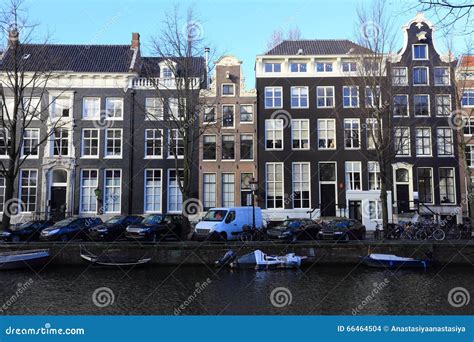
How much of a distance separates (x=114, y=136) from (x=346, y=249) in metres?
23.0

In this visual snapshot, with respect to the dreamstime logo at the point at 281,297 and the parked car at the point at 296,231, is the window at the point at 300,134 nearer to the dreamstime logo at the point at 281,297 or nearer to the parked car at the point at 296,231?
the parked car at the point at 296,231

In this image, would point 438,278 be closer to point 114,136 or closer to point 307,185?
point 307,185

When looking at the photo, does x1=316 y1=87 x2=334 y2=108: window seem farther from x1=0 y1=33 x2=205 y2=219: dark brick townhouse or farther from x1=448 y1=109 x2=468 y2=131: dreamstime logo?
x1=0 y1=33 x2=205 y2=219: dark brick townhouse

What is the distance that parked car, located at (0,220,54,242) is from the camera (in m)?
23.4

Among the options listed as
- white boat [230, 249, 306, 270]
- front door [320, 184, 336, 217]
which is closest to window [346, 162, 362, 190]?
front door [320, 184, 336, 217]

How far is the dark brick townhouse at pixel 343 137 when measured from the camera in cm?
3475

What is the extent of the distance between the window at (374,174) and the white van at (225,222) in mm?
14476

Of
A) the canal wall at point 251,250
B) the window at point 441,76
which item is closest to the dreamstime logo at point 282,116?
the window at point 441,76

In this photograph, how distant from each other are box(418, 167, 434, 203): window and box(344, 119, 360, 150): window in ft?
19.1

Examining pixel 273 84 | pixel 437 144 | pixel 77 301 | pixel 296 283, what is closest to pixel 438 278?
pixel 296 283

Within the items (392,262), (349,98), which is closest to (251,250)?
(392,262)

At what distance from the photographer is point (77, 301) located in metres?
13.8

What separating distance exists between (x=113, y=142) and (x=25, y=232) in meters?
13.0

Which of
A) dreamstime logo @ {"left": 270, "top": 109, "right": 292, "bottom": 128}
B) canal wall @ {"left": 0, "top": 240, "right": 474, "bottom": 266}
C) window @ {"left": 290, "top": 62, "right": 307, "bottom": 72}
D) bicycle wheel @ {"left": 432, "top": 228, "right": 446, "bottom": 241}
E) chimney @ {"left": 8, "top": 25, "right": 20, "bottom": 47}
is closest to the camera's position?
canal wall @ {"left": 0, "top": 240, "right": 474, "bottom": 266}
